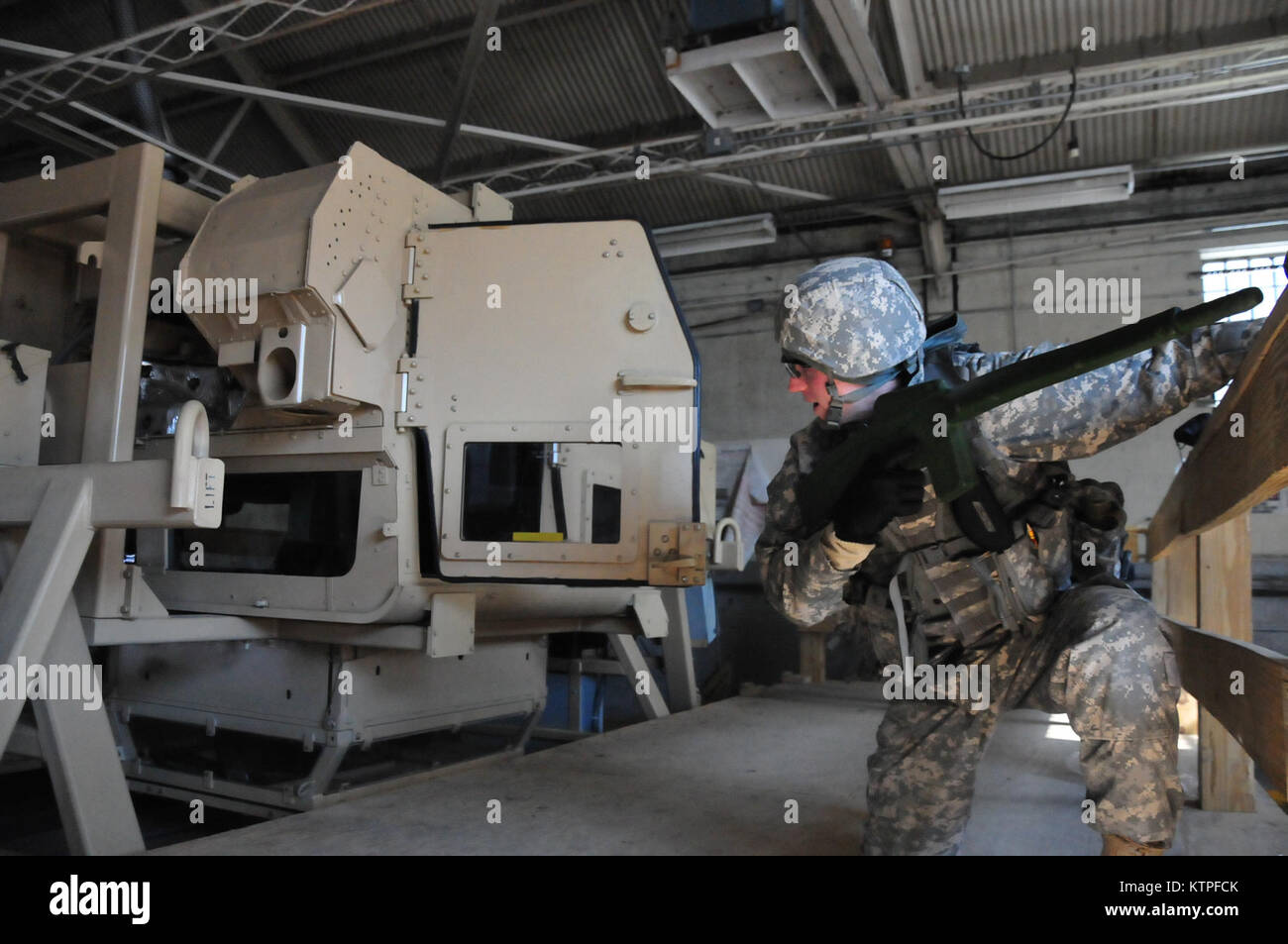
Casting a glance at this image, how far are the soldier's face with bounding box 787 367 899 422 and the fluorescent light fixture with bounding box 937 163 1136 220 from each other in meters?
4.49

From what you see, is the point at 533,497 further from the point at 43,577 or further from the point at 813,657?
the point at 813,657

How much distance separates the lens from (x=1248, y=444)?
146 cm

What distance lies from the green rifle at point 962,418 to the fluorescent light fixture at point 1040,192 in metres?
4.59

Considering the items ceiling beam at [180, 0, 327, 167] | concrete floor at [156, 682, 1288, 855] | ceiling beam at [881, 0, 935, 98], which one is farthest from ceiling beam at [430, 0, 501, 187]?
concrete floor at [156, 682, 1288, 855]

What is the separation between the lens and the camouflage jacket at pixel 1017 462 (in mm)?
1803

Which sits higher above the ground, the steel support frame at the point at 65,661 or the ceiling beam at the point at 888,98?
the ceiling beam at the point at 888,98

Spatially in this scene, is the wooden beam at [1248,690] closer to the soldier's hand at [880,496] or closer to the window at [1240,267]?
the soldier's hand at [880,496]

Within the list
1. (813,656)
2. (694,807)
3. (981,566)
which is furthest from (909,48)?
(694,807)

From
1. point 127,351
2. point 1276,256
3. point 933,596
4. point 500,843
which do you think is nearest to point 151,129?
point 127,351

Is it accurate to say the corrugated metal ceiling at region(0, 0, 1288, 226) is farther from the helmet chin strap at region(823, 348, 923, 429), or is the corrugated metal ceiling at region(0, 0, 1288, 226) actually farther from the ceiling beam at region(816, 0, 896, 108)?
the helmet chin strap at region(823, 348, 923, 429)

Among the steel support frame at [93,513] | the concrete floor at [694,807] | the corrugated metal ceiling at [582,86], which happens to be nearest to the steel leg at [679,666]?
the concrete floor at [694,807]

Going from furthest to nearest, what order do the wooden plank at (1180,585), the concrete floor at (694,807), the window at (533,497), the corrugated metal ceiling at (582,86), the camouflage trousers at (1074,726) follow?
the corrugated metal ceiling at (582,86) < the window at (533,497) < the wooden plank at (1180,585) < the concrete floor at (694,807) < the camouflage trousers at (1074,726)

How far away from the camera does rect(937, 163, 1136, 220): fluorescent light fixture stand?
19.4ft
